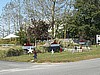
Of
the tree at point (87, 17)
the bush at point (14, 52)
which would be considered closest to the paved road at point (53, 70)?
the bush at point (14, 52)

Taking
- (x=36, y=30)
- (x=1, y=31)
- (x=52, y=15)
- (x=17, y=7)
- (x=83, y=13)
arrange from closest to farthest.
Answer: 1. (x=36, y=30)
2. (x=52, y=15)
3. (x=83, y=13)
4. (x=17, y=7)
5. (x=1, y=31)

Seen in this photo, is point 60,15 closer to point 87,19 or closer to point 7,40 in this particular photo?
point 87,19

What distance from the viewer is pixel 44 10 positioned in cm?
5441

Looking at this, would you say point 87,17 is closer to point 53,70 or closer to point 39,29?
point 39,29

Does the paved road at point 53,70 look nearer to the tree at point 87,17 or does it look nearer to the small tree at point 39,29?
the small tree at point 39,29

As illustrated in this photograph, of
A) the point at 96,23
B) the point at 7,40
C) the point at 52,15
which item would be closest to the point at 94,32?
the point at 96,23

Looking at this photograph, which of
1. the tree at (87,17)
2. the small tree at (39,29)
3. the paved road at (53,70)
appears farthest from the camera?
the tree at (87,17)

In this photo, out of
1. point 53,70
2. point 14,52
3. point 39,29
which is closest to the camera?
point 53,70

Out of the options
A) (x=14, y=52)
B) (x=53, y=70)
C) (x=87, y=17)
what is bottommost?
(x=53, y=70)

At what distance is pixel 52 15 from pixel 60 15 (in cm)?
259

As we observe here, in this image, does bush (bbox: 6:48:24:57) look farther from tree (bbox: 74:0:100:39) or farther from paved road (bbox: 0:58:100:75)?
tree (bbox: 74:0:100:39)

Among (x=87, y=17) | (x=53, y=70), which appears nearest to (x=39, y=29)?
(x=87, y=17)

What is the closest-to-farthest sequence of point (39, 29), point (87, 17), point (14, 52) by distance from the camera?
point (14, 52), point (39, 29), point (87, 17)

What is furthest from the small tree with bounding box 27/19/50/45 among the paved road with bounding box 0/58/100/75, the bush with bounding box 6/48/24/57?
the paved road with bounding box 0/58/100/75
